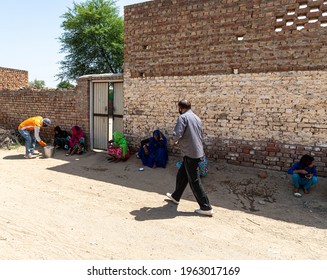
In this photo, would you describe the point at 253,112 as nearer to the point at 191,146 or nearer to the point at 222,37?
the point at 222,37

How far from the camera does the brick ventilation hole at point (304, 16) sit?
4.87m

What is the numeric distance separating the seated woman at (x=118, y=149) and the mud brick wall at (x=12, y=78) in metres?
8.42

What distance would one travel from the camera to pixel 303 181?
4.70m

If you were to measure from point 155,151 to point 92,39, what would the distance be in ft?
48.3

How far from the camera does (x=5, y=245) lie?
9.37 ft

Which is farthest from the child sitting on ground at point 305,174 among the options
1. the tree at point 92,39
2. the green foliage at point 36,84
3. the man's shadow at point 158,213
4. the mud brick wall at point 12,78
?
the green foliage at point 36,84

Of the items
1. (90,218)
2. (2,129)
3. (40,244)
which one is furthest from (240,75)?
(2,129)

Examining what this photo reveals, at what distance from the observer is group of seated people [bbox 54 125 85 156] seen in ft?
25.5

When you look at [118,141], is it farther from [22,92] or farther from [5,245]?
[22,92]

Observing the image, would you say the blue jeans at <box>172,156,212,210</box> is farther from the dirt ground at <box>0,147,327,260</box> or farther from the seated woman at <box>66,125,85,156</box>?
the seated woman at <box>66,125,85,156</box>

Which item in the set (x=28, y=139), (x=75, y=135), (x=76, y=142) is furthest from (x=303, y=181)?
(x=28, y=139)

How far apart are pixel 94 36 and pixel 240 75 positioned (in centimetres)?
1515

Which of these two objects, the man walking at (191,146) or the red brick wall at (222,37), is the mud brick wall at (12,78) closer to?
the red brick wall at (222,37)

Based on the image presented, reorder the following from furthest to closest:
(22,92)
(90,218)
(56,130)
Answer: (22,92)
(56,130)
(90,218)
